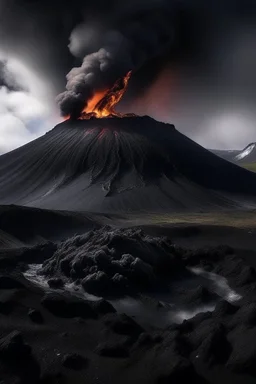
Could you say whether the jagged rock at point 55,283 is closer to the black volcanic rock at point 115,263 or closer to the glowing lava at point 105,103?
the black volcanic rock at point 115,263

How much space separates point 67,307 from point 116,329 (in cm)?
394

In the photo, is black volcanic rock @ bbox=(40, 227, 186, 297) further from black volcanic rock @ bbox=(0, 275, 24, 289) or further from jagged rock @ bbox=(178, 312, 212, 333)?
jagged rock @ bbox=(178, 312, 212, 333)

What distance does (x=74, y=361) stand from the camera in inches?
804

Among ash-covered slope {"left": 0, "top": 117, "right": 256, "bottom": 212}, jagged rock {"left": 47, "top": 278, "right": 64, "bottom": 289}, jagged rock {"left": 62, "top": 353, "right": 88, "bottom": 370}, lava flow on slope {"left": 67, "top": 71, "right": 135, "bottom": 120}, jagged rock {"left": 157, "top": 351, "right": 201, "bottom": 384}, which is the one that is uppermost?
lava flow on slope {"left": 67, "top": 71, "right": 135, "bottom": 120}

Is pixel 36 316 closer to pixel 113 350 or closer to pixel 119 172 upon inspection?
pixel 113 350

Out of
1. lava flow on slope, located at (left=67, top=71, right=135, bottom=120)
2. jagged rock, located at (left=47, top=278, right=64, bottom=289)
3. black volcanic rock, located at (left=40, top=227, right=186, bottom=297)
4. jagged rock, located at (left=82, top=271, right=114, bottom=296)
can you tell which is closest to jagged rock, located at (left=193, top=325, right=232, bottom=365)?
black volcanic rock, located at (left=40, top=227, right=186, bottom=297)

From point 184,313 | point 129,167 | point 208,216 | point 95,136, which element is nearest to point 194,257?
point 184,313

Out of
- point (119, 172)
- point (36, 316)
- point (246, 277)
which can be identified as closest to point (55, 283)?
point (36, 316)

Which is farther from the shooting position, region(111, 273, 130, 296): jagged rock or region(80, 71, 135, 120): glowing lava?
region(80, 71, 135, 120): glowing lava

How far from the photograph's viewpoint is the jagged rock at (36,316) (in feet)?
82.3

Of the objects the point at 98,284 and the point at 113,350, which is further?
the point at 98,284

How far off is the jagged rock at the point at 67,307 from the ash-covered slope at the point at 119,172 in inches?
2344

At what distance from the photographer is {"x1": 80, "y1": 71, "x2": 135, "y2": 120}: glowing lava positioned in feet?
460

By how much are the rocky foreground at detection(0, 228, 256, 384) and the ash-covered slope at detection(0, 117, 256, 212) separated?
5117 centimetres
